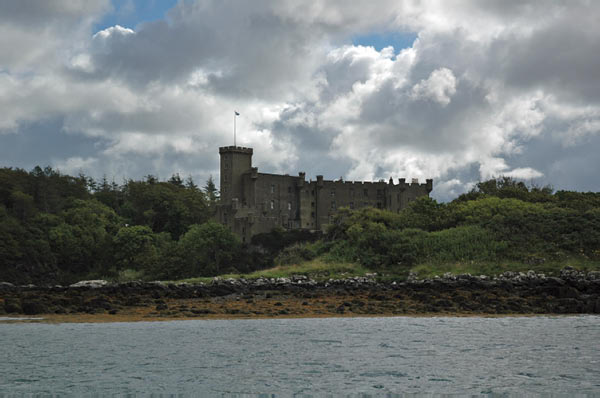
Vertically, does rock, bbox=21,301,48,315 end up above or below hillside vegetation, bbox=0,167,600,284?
below

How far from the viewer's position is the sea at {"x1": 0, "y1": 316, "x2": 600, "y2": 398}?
13.7m

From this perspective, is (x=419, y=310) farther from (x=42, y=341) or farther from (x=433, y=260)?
(x=433, y=260)

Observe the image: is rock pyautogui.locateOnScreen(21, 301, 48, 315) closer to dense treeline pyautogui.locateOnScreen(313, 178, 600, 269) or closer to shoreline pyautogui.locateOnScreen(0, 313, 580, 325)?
shoreline pyautogui.locateOnScreen(0, 313, 580, 325)

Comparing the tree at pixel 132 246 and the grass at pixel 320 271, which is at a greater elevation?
the tree at pixel 132 246

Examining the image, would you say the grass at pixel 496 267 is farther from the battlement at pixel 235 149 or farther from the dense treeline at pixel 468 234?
the battlement at pixel 235 149

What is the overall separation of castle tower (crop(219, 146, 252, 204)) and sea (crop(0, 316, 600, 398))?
7777 centimetres

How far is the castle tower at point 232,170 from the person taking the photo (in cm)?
10381

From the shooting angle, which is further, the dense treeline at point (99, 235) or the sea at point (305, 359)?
A: the dense treeline at point (99, 235)

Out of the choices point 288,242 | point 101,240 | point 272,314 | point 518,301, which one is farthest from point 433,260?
point 101,240

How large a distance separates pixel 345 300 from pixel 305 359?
18.4m

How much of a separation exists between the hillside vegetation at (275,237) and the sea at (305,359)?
2405cm

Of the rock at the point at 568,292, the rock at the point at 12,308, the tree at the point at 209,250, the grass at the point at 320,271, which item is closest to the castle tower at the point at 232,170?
the tree at the point at 209,250

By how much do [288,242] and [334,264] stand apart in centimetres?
3595

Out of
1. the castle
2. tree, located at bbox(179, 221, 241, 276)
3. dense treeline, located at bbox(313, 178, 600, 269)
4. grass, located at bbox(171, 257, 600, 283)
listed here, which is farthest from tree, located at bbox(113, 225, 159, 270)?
grass, located at bbox(171, 257, 600, 283)
